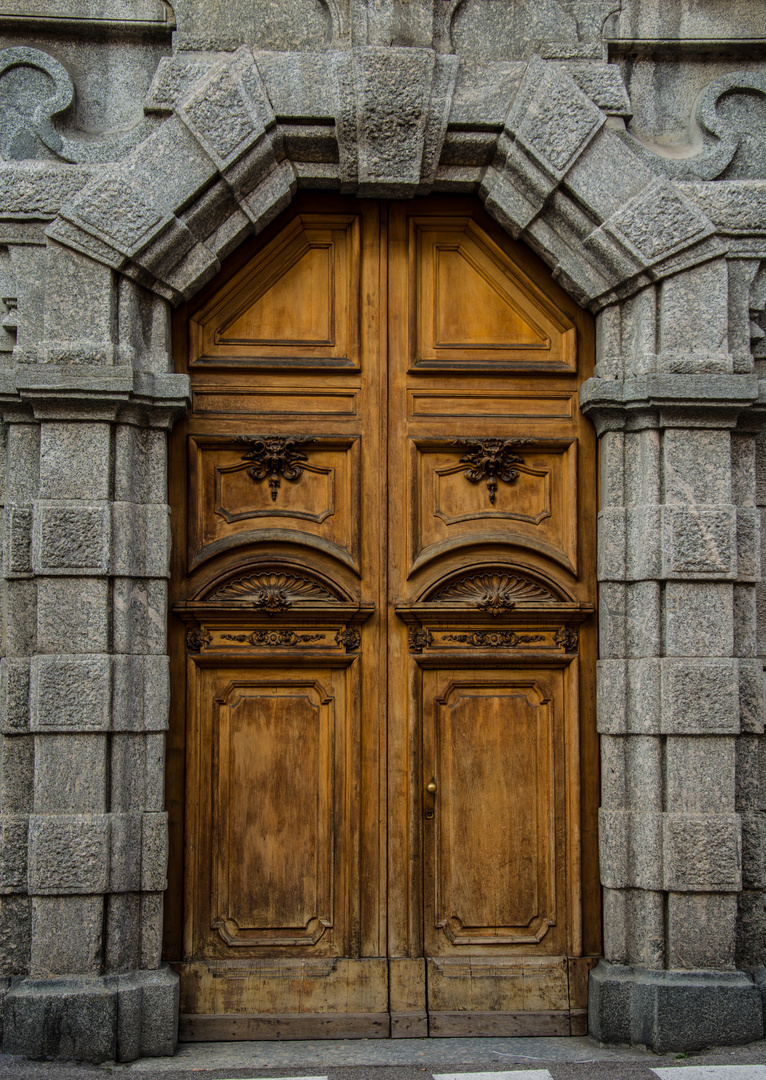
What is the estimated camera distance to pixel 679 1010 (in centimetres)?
389

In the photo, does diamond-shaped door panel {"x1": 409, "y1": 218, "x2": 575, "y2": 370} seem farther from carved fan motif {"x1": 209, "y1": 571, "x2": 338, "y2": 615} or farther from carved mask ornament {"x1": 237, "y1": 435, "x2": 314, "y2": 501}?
carved fan motif {"x1": 209, "y1": 571, "x2": 338, "y2": 615}

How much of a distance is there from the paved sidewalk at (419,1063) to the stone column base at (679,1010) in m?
0.05

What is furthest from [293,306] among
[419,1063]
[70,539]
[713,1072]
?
[713,1072]

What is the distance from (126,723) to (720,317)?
304 centimetres

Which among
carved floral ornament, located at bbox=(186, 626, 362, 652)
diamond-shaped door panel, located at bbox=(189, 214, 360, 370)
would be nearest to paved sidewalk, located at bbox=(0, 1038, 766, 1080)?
carved floral ornament, located at bbox=(186, 626, 362, 652)

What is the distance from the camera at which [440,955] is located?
4.17m

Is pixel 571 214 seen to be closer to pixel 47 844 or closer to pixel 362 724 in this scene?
pixel 362 724

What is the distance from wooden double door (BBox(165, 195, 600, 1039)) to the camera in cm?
413

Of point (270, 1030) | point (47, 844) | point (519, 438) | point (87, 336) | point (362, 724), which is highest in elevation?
point (87, 336)

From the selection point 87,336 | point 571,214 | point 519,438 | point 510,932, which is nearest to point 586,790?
point 510,932

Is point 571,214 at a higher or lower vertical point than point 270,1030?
higher

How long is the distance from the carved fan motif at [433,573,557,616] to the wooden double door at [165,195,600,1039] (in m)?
0.01

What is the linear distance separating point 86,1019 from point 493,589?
7.90 ft

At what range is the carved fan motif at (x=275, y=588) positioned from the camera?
4.22 metres
